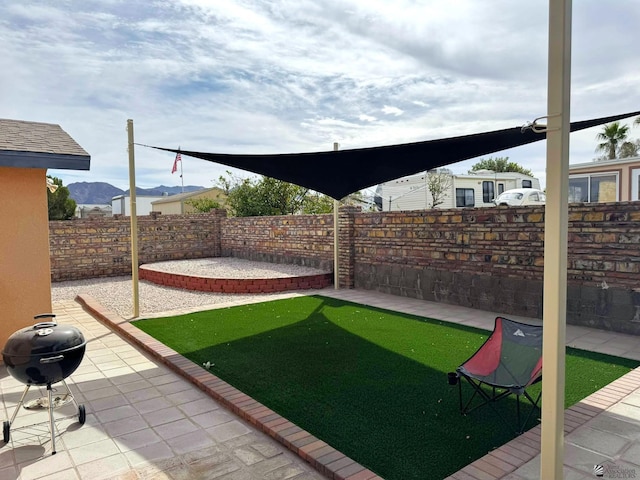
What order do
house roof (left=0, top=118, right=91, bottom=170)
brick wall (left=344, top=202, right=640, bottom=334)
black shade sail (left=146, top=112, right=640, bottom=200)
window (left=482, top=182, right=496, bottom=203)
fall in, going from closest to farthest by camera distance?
black shade sail (left=146, top=112, right=640, bottom=200) < house roof (left=0, top=118, right=91, bottom=170) < brick wall (left=344, top=202, right=640, bottom=334) < window (left=482, top=182, right=496, bottom=203)

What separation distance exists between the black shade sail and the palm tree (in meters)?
27.7

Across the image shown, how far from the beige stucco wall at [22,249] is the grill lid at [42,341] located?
238 centimetres

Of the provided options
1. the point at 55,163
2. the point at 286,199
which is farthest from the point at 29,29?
the point at 286,199

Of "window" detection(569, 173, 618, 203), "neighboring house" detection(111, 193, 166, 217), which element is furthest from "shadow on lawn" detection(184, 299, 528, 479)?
"neighboring house" detection(111, 193, 166, 217)

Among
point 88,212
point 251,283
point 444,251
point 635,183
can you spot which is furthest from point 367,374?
point 88,212

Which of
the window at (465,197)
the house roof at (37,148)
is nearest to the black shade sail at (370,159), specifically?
the house roof at (37,148)

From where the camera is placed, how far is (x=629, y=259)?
5746 millimetres

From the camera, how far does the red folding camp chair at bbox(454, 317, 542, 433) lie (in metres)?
3.41

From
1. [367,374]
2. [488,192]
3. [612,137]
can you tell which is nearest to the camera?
[367,374]

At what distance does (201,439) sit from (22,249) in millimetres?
3771

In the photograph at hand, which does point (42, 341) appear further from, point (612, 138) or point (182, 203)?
point (612, 138)

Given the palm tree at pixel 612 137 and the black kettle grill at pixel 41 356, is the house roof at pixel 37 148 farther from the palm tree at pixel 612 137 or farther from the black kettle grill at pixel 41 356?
the palm tree at pixel 612 137

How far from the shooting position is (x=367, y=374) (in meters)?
4.55

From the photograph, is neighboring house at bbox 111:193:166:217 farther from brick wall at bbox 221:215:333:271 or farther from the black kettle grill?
the black kettle grill
